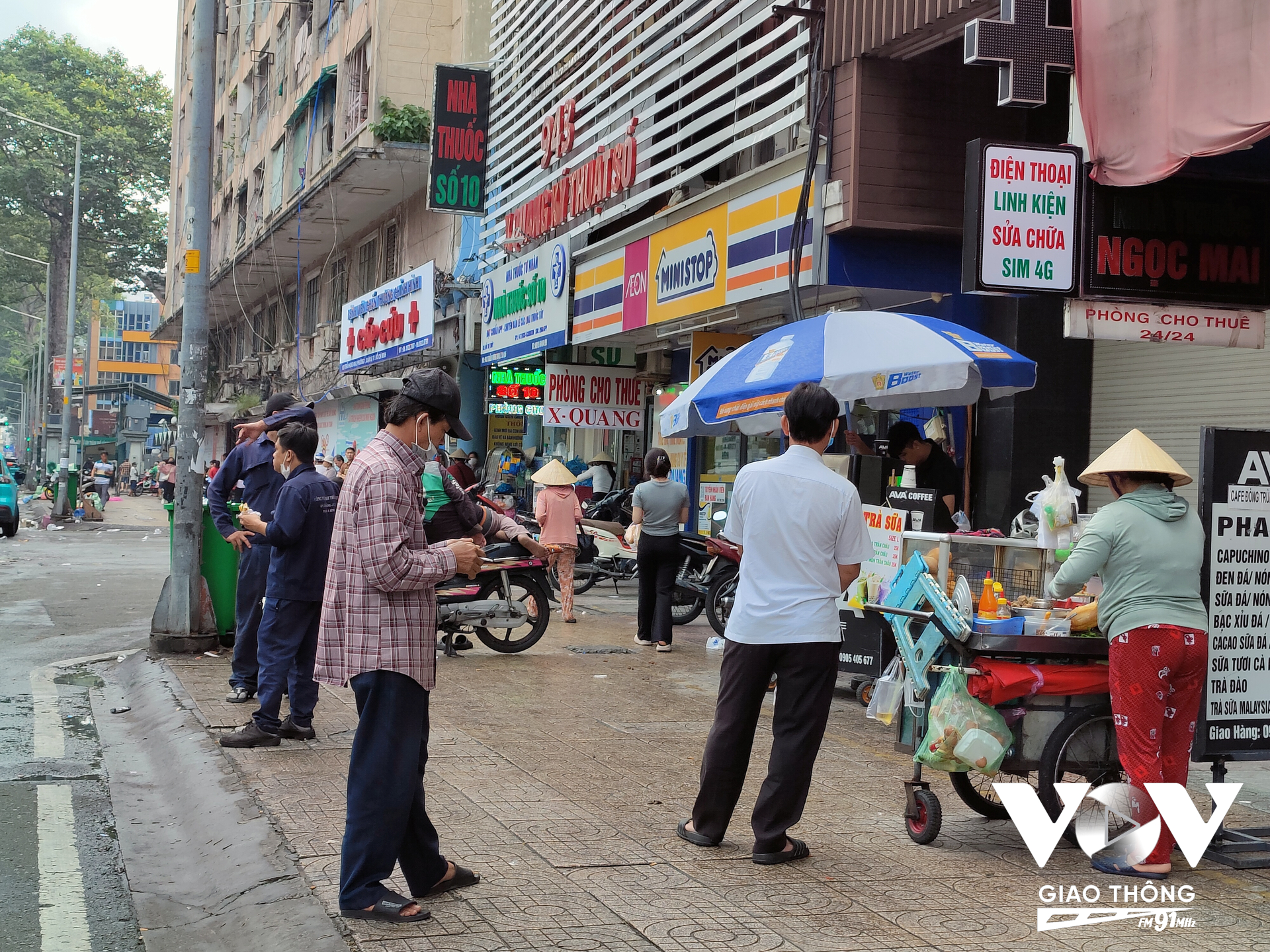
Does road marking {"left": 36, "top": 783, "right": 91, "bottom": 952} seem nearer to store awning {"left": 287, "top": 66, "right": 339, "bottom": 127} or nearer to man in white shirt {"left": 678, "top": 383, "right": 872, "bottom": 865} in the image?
man in white shirt {"left": 678, "top": 383, "right": 872, "bottom": 865}

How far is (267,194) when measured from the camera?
1403 inches

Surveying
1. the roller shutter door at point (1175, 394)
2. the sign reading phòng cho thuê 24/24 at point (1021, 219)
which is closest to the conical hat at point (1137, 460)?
the sign reading phòng cho thuê 24/24 at point (1021, 219)

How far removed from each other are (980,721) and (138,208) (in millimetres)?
67837

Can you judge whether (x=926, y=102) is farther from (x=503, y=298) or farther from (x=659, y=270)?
(x=503, y=298)

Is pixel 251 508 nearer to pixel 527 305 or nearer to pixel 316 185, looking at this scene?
pixel 527 305

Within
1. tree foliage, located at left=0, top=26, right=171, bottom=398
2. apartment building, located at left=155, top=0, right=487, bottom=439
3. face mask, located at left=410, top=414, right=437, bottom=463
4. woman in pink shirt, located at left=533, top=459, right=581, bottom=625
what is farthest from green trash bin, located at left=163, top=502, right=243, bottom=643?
tree foliage, located at left=0, top=26, right=171, bottom=398

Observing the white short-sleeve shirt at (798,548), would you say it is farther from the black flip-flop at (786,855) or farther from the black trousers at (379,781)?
the black trousers at (379,781)

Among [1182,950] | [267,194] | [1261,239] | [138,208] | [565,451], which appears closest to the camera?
[1182,950]

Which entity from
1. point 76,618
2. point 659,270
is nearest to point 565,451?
point 659,270

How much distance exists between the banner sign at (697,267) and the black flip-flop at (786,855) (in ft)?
23.1

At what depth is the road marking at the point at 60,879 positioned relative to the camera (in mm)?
4492

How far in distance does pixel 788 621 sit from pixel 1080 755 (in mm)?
1479

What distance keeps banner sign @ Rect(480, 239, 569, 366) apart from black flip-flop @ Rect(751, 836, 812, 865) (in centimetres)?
1251

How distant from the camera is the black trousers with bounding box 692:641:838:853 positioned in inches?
203
